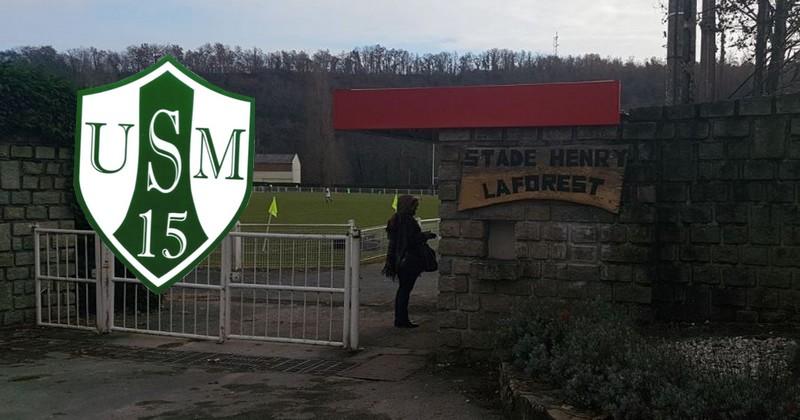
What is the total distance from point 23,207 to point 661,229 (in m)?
8.05

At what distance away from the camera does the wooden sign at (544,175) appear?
21.9 feet

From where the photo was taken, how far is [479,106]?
6.93 m

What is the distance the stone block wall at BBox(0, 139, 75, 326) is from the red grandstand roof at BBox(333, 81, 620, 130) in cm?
496

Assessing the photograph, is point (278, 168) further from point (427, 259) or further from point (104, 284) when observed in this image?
point (427, 259)

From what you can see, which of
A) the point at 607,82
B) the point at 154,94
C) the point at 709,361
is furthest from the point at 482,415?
the point at 154,94

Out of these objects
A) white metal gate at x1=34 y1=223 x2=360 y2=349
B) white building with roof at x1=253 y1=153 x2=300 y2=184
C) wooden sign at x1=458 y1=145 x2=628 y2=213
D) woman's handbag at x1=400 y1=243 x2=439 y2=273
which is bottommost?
white metal gate at x1=34 y1=223 x2=360 y2=349

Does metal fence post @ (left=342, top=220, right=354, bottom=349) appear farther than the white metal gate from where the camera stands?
No

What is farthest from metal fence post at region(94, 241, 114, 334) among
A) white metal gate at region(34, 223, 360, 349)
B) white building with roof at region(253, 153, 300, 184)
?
white building with roof at region(253, 153, 300, 184)

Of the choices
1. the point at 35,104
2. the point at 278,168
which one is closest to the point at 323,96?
the point at 278,168

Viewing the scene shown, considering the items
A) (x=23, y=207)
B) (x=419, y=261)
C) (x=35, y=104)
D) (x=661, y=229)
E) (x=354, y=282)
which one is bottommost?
(x=354, y=282)

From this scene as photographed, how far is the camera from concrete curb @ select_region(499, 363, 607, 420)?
453 centimetres

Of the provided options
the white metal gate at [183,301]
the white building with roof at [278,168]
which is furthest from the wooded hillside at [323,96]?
the white metal gate at [183,301]

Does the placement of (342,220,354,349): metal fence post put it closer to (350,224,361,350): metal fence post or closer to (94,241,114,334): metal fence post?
(350,224,361,350): metal fence post

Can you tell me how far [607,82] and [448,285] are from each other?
8.04 ft
